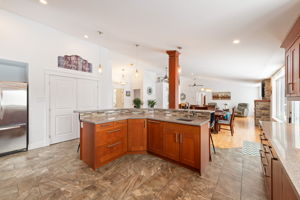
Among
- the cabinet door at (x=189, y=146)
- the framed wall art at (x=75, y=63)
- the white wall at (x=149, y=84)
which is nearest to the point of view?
the cabinet door at (x=189, y=146)

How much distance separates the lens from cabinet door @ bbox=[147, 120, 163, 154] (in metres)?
2.45

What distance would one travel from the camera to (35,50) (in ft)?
9.89

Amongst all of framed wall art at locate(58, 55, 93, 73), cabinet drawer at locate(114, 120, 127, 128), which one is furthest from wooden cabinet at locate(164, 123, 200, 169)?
framed wall art at locate(58, 55, 93, 73)

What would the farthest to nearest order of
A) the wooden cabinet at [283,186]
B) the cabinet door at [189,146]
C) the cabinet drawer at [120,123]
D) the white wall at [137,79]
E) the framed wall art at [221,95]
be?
the framed wall art at [221,95] → the white wall at [137,79] → the cabinet drawer at [120,123] → the cabinet door at [189,146] → the wooden cabinet at [283,186]

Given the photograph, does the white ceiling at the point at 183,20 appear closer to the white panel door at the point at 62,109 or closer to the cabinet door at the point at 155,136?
the white panel door at the point at 62,109

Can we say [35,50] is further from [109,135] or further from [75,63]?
[109,135]

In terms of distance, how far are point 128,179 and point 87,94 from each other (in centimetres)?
310

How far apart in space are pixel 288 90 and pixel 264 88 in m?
5.07

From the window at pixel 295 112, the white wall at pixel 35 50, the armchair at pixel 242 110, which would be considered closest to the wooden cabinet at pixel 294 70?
the window at pixel 295 112

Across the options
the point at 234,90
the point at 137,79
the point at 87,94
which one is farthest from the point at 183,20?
the point at 234,90

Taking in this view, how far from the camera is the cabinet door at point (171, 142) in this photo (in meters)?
2.22

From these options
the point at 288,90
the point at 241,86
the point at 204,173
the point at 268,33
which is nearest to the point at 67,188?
the point at 204,173

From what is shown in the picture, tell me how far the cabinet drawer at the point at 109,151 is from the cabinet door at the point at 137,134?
20 cm

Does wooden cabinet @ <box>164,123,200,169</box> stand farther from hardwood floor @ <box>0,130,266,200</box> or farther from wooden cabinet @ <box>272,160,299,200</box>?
wooden cabinet @ <box>272,160,299,200</box>
